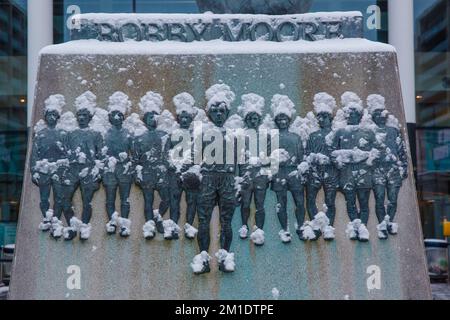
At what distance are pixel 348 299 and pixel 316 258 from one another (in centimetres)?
41

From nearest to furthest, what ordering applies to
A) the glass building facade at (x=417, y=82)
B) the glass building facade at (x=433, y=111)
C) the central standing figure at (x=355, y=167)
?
the central standing figure at (x=355, y=167) < the glass building facade at (x=417, y=82) < the glass building facade at (x=433, y=111)

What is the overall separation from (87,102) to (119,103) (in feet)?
0.86

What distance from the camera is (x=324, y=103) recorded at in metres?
5.37

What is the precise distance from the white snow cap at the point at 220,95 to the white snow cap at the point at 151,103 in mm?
392

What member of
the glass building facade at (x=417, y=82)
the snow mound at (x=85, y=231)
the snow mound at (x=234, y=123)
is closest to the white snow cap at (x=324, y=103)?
the snow mound at (x=234, y=123)

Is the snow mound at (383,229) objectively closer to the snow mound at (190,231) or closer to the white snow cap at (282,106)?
the white snow cap at (282,106)

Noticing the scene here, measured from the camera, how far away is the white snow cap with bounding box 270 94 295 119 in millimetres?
5340

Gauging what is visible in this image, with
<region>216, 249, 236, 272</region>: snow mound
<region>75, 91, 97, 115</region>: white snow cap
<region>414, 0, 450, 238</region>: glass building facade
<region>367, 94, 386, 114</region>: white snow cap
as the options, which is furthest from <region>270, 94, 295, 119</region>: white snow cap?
<region>414, 0, 450, 238</region>: glass building facade

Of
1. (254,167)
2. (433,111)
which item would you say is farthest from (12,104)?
(254,167)

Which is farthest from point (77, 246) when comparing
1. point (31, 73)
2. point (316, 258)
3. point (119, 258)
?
point (31, 73)

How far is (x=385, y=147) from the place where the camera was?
5.34m

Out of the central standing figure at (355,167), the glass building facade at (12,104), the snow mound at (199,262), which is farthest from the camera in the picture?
the glass building facade at (12,104)

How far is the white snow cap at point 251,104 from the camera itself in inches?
211

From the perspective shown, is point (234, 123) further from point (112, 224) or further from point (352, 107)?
point (112, 224)
